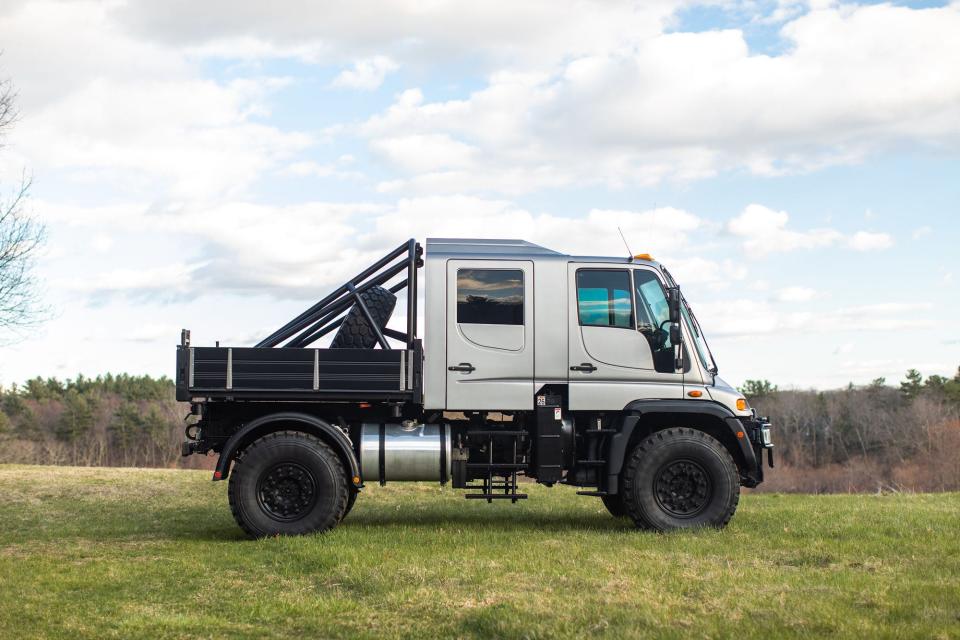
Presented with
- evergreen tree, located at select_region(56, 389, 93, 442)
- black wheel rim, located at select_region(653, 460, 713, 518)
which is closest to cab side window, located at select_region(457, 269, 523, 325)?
black wheel rim, located at select_region(653, 460, 713, 518)

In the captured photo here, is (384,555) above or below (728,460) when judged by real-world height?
below

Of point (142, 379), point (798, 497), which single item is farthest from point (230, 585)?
point (142, 379)

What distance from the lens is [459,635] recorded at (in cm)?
638

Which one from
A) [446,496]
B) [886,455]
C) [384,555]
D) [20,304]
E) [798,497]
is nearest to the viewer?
[384,555]

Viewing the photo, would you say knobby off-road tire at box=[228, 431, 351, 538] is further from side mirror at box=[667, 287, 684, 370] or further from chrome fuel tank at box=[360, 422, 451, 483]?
side mirror at box=[667, 287, 684, 370]

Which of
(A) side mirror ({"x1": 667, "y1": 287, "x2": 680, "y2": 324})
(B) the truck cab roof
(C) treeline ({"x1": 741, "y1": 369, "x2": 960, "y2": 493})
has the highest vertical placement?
(B) the truck cab roof

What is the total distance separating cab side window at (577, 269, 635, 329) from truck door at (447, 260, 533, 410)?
0.66 meters

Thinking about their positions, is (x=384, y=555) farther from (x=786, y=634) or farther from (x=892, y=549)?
(x=892, y=549)

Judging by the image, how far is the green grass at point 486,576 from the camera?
21.6 feet

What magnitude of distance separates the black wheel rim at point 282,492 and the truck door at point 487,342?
1.92 metres

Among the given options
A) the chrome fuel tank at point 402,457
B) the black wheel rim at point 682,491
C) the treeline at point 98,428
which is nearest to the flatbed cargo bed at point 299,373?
the chrome fuel tank at point 402,457

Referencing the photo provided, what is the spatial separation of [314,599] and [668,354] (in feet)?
18.0

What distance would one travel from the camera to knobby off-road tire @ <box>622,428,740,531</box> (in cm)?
1094

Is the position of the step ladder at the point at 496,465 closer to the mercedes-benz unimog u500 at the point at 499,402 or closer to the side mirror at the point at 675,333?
the mercedes-benz unimog u500 at the point at 499,402
